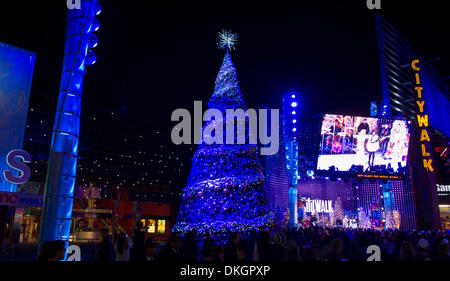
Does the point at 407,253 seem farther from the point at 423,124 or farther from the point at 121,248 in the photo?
the point at 423,124

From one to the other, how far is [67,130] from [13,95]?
268 inches

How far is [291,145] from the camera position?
24.4 metres

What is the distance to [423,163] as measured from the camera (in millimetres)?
24938

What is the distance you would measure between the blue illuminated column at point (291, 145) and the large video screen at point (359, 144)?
1909mm

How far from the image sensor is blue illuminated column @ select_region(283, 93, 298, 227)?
23.2 m

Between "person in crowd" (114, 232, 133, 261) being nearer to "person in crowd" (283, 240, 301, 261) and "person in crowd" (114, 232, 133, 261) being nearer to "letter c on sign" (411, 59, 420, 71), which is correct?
"person in crowd" (283, 240, 301, 261)

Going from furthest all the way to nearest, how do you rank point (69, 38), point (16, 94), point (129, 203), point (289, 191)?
point (129, 203)
point (289, 191)
point (16, 94)
point (69, 38)

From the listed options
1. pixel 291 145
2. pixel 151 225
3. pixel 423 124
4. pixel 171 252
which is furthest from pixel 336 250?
pixel 423 124

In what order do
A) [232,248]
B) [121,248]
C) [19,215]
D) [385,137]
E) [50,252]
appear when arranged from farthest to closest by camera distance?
[385,137]
[19,215]
[232,248]
[121,248]
[50,252]

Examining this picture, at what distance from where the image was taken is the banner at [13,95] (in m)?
12.1
